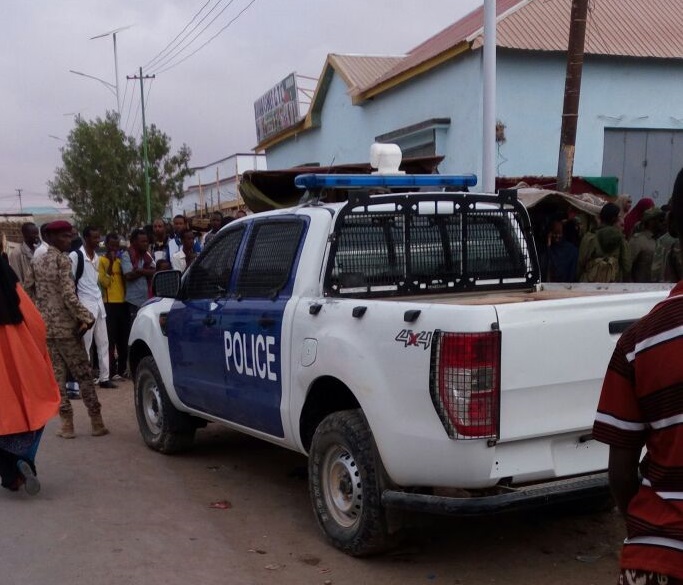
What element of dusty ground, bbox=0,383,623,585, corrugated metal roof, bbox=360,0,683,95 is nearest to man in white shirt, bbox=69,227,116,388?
dusty ground, bbox=0,383,623,585

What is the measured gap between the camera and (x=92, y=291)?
920 cm

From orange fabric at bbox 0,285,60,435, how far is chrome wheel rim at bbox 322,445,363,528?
2339 millimetres

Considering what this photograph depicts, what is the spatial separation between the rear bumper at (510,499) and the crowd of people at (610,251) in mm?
4823

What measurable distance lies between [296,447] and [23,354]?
85.3 inches

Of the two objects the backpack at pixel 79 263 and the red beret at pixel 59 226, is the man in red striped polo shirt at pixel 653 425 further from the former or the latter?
the backpack at pixel 79 263

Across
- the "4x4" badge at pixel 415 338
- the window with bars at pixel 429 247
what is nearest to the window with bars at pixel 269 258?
the window with bars at pixel 429 247

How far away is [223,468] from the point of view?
6395mm

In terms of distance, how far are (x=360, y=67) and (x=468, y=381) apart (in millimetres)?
16633

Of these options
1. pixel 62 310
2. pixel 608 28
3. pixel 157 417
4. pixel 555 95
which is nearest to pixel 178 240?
pixel 62 310

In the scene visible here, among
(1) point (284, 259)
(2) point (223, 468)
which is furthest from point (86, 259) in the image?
(1) point (284, 259)

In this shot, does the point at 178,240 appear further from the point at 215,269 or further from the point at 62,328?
the point at 215,269

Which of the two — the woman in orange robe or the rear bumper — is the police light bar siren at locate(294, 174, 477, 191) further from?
the woman in orange robe

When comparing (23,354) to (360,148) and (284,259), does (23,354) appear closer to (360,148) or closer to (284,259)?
(284,259)

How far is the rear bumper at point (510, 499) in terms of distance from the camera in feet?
12.0
